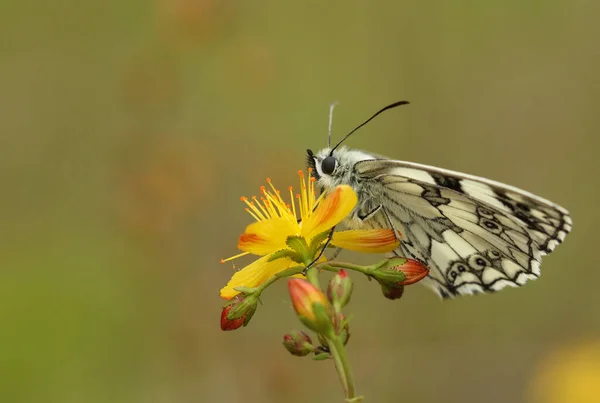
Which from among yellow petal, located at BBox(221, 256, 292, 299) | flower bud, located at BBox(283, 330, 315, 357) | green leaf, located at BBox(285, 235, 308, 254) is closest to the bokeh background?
yellow petal, located at BBox(221, 256, 292, 299)

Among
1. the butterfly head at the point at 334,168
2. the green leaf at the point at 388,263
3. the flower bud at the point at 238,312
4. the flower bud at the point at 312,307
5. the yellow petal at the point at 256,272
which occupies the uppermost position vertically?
the butterfly head at the point at 334,168

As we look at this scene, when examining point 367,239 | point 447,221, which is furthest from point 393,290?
point 447,221

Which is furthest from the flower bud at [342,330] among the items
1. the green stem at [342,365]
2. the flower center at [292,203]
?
the flower center at [292,203]

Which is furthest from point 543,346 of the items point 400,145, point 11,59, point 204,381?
point 11,59

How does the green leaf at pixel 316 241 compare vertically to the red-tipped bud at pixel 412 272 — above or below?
above

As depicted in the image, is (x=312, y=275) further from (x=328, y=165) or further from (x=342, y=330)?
(x=328, y=165)

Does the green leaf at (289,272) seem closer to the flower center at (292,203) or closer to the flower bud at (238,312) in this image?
the flower bud at (238,312)

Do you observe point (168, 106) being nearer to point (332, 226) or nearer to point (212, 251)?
point (212, 251)
